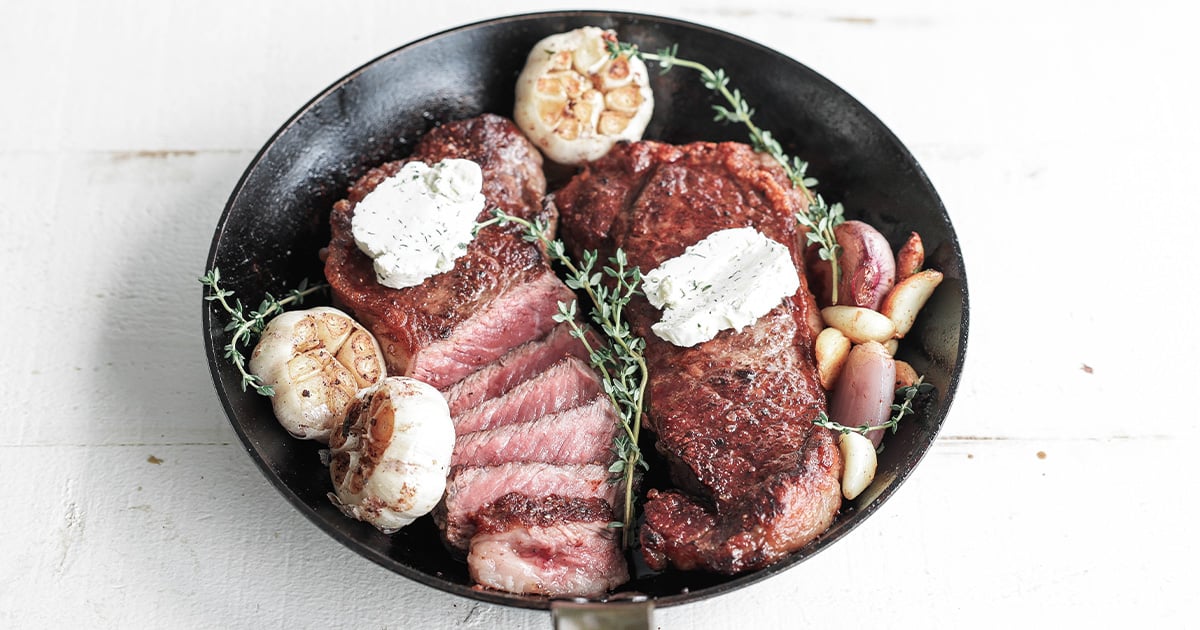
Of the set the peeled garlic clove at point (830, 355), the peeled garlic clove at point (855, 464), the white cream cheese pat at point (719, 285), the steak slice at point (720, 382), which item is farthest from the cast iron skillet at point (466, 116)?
the white cream cheese pat at point (719, 285)

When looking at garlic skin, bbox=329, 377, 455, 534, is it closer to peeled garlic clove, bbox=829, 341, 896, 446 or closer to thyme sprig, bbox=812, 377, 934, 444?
thyme sprig, bbox=812, 377, 934, 444

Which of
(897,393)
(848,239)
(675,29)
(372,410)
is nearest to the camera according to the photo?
(372,410)

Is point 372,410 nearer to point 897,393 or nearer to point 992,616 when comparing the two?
point 897,393

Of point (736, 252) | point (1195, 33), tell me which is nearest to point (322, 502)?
point (736, 252)

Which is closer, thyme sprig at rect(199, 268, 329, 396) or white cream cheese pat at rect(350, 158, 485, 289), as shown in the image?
thyme sprig at rect(199, 268, 329, 396)

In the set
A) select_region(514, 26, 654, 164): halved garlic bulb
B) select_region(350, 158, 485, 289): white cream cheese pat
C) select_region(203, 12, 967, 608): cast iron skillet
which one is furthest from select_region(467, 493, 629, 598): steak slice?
select_region(514, 26, 654, 164): halved garlic bulb

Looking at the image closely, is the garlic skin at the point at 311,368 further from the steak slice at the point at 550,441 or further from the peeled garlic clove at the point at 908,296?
the peeled garlic clove at the point at 908,296
